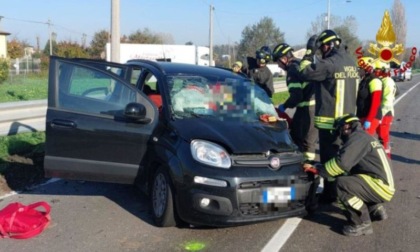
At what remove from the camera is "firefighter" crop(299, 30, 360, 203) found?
5.25 meters

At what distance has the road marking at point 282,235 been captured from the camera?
419 centimetres

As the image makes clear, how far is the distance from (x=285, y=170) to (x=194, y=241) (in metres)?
1.06

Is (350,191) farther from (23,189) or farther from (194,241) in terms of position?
(23,189)

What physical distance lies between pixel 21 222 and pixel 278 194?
7.92 ft

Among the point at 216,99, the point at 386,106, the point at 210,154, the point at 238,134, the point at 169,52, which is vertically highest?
the point at 169,52

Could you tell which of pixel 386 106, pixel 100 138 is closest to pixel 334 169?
pixel 100 138

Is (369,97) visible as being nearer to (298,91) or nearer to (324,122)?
(298,91)

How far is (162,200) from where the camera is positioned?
4.62 meters

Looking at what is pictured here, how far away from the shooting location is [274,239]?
439cm

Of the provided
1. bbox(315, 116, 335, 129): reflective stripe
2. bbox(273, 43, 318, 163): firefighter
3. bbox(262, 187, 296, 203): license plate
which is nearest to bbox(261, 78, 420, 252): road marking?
bbox(262, 187, 296, 203): license plate

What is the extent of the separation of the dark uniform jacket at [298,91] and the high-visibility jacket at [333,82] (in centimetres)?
70

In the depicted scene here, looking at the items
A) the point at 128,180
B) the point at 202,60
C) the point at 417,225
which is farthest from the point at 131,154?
the point at 202,60

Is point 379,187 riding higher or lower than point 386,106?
lower

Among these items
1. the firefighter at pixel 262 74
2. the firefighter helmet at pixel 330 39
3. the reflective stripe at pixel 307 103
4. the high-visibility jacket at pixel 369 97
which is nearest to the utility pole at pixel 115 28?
the firefighter at pixel 262 74
